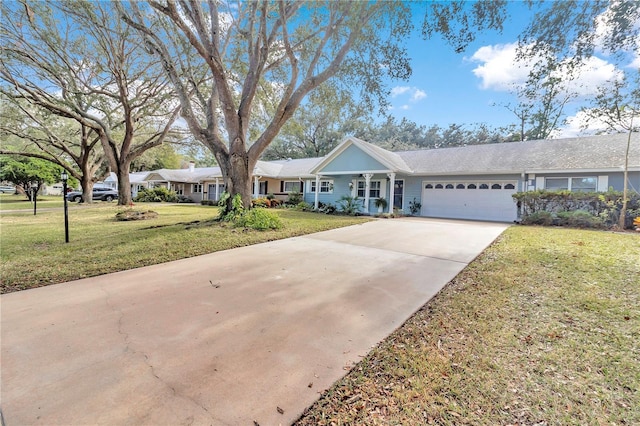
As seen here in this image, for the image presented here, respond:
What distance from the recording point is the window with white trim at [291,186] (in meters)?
23.2

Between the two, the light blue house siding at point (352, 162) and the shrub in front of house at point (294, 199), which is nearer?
the light blue house siding at point (352, 162)

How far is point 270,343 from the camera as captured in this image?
9.42 feet

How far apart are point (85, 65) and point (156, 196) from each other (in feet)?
48.2

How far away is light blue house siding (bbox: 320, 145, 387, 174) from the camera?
16.6m

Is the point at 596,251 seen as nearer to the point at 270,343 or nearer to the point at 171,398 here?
the point at 270,343

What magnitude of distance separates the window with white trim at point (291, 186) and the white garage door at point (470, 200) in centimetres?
1007

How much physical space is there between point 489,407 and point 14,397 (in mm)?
3490

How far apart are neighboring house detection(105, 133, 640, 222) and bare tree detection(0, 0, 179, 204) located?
11267 millimetres

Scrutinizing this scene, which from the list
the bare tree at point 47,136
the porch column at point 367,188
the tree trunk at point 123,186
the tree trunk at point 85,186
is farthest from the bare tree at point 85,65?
the porch column at point 367,188

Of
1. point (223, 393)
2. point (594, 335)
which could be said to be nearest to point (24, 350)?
point (223, 393)

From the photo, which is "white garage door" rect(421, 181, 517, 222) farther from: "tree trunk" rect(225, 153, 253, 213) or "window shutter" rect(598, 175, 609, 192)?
"tree trunk" rect(225, 153, 253, 213)

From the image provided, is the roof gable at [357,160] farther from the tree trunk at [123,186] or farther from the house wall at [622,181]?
the tree trunk at [123,186]

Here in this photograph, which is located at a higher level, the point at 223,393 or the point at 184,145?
the point at 184,145

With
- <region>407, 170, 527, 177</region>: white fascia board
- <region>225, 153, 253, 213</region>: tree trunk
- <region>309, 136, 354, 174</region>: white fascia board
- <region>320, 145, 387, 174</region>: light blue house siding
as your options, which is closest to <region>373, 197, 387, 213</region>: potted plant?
<region>320, 145, 387, 174</region>: light blue house siding
